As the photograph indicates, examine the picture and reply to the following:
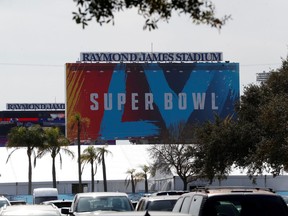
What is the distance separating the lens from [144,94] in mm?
117750

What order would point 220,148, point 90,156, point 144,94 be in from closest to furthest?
point 220,148 → point 90,156 → point 144,94

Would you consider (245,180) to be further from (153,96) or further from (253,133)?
(153,96)

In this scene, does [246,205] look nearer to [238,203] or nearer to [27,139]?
[238,203]

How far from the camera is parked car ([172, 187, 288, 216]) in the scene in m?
15.2

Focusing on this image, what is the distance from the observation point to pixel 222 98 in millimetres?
120125

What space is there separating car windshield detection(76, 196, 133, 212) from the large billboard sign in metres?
90.4

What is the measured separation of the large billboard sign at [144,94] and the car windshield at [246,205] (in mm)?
99810

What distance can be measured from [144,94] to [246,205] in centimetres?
10230

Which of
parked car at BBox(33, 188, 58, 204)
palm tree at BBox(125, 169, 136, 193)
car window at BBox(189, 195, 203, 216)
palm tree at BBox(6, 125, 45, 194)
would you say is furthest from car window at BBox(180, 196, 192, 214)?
palm tree at BBox(6, 125, 45, 194)

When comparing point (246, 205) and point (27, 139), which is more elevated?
point (27, 139)

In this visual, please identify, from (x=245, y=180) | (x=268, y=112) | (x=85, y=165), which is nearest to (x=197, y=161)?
(x=245, y=180)

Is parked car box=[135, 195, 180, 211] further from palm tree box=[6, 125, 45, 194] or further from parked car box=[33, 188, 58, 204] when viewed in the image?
palm tree box=[6, 125, 45, 194]

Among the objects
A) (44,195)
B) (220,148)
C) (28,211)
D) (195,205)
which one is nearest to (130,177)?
(44,195)

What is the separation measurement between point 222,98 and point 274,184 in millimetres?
50821
